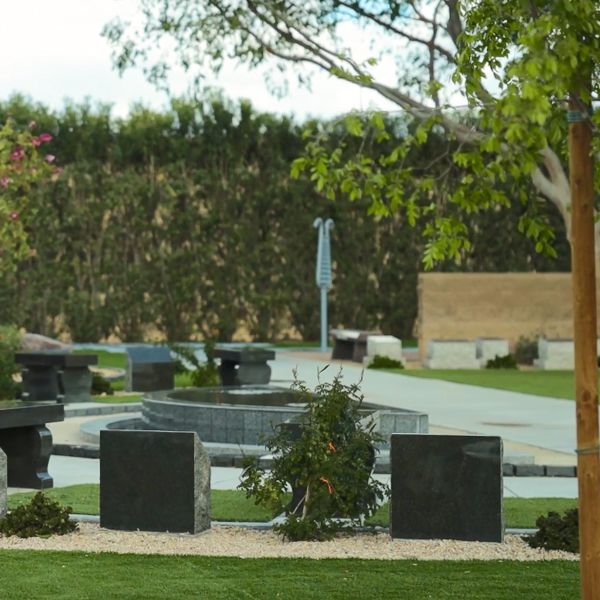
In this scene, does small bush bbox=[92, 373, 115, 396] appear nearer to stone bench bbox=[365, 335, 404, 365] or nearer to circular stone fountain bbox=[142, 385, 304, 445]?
circular stone fountain bbox=[142, 385, 304, 445]

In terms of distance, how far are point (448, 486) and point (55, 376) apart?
37.2 feet

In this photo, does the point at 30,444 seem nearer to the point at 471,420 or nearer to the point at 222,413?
the point at 222,413

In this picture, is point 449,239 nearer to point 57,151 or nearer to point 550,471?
point 550,471

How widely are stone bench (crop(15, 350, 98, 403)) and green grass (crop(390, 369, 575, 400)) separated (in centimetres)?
688

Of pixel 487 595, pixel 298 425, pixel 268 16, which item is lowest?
pixel 487 595

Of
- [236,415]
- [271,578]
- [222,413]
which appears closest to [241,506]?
[271,578]

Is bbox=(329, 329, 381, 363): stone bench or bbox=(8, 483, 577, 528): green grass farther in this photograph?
bbox=(329, 329, 381, 363): stone bench

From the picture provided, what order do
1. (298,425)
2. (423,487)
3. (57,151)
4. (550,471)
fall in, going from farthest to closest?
(57,151) < (550,471) < (298,425) < (423,487)

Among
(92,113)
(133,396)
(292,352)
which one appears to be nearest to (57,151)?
(92,113)

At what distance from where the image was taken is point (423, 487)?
8.32 m

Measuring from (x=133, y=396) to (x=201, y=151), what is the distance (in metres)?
15.8

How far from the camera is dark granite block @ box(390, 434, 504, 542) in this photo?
324 inches

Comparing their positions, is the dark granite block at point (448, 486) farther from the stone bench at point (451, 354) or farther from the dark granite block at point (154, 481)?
the stone bench at point (451, 354)

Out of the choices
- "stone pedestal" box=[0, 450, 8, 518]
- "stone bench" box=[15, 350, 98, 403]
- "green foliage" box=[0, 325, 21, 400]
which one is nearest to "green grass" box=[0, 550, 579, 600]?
"stone pedestal" box=[0, 450, 8, 518]
